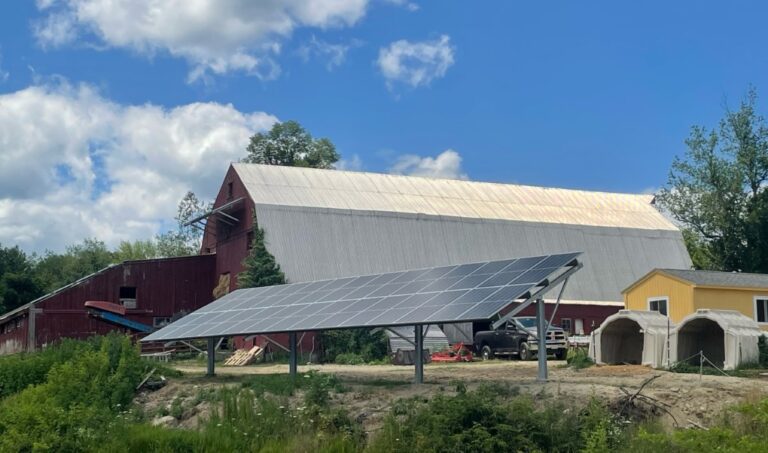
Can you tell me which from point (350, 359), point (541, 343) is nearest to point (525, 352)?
point (350, 359)

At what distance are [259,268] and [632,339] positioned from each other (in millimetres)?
21838

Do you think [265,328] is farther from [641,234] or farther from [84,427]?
[641,234]

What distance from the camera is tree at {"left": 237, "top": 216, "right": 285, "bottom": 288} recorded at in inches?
1980

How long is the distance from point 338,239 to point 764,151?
33.9 m

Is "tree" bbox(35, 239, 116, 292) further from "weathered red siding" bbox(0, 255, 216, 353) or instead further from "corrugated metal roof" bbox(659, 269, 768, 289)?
"corrugated metal roof" bbox(659, 269, 768, 289)

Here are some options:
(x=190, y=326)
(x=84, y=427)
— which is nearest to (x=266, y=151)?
(x=190, y=326)

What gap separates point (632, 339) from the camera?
36625mm

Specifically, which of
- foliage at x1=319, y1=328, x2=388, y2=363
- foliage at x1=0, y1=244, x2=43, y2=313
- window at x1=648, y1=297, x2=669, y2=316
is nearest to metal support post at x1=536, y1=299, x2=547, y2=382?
window at x1=648, y1=297, x2=669, y2=316

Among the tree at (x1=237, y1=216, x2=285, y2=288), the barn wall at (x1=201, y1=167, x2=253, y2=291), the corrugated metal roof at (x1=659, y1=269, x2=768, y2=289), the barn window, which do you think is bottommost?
the barn window

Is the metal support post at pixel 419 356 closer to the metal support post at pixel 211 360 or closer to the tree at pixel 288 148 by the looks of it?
the metal support post at pixel 211 360

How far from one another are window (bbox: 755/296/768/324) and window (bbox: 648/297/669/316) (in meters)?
3.59

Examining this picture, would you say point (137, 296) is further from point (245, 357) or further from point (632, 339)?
point (632, 339)

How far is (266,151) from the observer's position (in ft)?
289

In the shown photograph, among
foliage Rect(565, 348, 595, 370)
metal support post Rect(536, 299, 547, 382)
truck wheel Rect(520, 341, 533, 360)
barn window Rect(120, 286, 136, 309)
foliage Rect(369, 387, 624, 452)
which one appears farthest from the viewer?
barn window Rect(120, 286, 136, 309)
